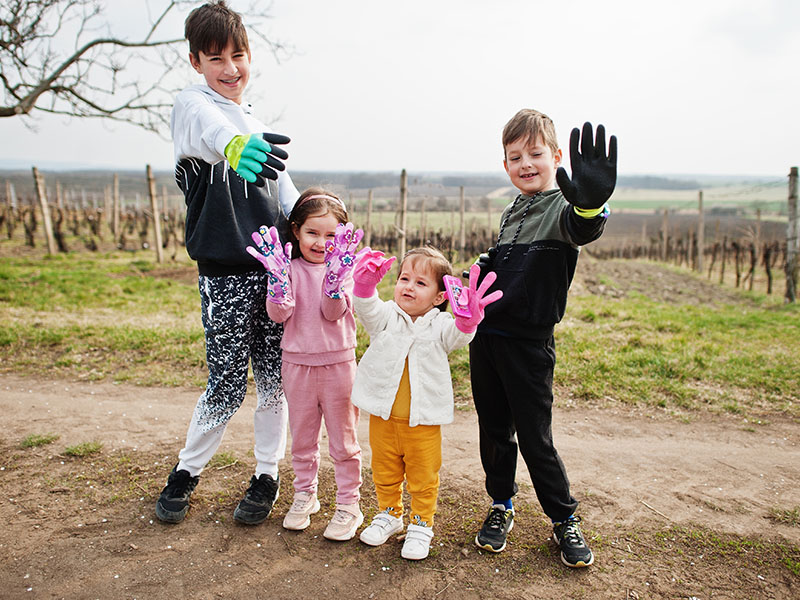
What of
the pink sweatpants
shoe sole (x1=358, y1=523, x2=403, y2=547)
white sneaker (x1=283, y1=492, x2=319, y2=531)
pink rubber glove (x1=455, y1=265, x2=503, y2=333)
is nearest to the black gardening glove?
pink rubber glove (x1=455, y1=265, x2=503, y2=333)

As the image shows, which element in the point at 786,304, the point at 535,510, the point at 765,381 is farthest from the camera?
the point at 786,304

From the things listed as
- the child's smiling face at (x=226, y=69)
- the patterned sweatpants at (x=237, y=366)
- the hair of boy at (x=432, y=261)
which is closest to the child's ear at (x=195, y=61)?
Result: the child's smiling face at (x=226, y=69)

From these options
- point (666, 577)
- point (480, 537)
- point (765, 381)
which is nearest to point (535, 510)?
point (480, 537)

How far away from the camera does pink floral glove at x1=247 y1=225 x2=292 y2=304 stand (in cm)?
227

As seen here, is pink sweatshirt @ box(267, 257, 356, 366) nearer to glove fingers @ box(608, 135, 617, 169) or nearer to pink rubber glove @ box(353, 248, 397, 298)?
pink rubber glove @ box(353, 248, 397, 298)

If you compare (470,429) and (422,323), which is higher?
(422,323)

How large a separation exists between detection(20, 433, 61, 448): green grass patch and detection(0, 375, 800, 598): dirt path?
52 mm

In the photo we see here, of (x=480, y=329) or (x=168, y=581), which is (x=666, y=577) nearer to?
(x=480, y=329)

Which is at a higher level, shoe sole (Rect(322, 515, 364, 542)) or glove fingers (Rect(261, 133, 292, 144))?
glove fingers (Rect(261, 133, 292, 144))

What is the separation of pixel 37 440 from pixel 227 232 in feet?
7.39

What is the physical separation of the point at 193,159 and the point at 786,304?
11.2 metres

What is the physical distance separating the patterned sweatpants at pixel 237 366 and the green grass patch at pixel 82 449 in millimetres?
1055

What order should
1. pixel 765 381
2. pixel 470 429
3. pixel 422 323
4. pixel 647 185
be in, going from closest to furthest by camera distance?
pixel 422 323, pixel 470 429, pixel 765 381, pixel 647 185

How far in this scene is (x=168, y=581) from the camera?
2225 millimetres
